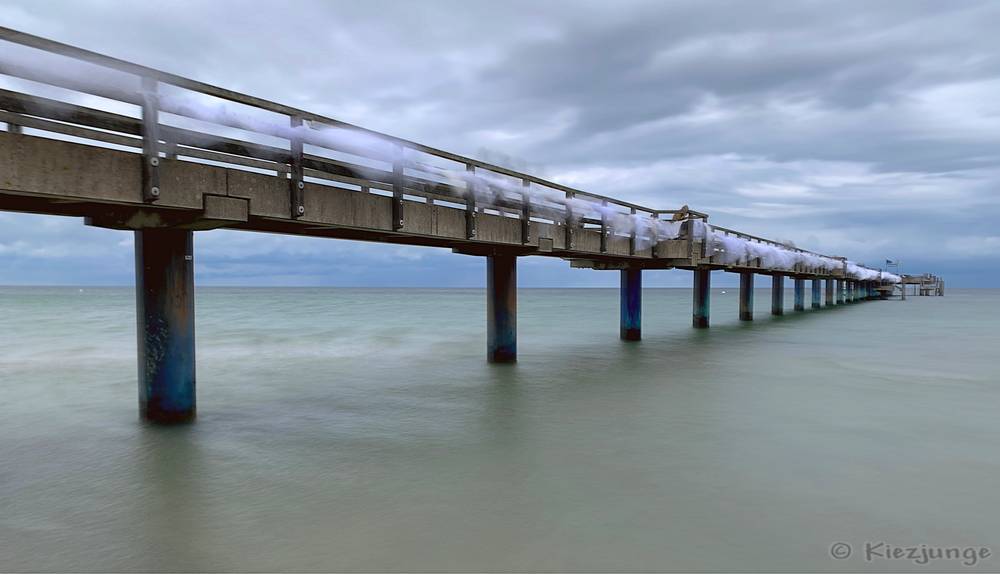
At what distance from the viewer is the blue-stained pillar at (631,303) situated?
→ 2670 cm

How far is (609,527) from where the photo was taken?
22.6 feet

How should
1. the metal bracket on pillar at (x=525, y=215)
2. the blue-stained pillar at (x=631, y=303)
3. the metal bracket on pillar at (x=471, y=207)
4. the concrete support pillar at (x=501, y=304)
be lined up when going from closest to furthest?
the metal bracket on pillar at (x=471, y=207) → the metal bracket on pillar at (x=525, y=215) → the concrete support pillar at (x=501, y=304) → the blue-stained pillar at (x=631, y=303)

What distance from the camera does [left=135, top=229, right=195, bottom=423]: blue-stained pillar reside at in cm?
1071

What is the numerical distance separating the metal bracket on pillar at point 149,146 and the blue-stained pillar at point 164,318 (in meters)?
2.29

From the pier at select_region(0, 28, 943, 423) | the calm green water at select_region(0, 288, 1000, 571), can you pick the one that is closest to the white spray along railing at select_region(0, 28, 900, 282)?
the pier at select_region(0, 28, 943, 423)

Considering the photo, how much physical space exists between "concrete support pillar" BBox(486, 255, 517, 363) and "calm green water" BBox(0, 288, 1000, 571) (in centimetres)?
156

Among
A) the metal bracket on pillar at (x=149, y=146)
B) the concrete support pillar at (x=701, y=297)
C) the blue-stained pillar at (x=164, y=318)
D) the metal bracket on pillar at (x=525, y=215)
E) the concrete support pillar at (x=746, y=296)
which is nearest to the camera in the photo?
the metal bracket on pillar at (x=149, y=146)

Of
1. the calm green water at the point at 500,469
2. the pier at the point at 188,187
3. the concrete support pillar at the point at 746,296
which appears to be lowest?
the calm green water at the point at 500,469

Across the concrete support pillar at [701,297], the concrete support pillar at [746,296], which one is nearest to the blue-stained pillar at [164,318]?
the concrete support pillar at [701,297]

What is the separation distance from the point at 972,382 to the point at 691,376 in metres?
7.15

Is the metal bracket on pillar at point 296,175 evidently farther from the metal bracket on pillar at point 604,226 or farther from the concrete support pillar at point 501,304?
the metal bracket on pillar at point 604,226

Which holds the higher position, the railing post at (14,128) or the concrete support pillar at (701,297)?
the railing post at (14,128)

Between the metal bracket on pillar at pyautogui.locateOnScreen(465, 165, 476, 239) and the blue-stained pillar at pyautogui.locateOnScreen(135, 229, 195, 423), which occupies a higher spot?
the metal bracket on pillar at pyautogui.locateOnScreen(465, 165, 476, 239)

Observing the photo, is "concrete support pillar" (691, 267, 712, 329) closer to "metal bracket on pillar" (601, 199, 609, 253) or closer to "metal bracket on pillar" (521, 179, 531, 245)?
"metal bracket on pillar" (601, 199, 609, 253)
